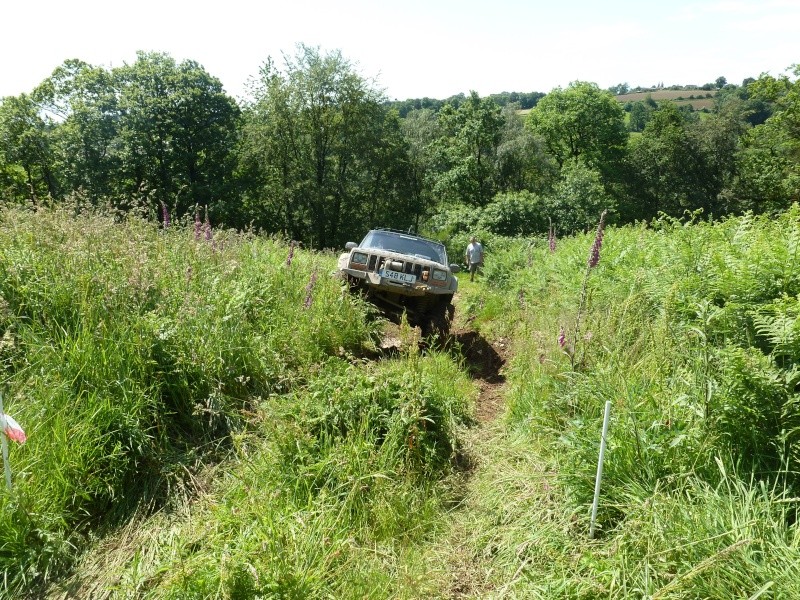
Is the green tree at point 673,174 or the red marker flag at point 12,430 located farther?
the green tree at point 673,174

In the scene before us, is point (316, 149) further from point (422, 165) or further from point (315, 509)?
point (315, 509)

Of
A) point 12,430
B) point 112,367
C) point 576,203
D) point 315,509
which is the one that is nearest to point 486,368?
point 315,509

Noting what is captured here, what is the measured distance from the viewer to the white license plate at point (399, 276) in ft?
21.6

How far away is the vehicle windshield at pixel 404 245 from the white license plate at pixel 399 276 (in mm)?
1056

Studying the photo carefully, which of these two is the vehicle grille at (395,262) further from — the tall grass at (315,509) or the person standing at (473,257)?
the person standing at (473,257)

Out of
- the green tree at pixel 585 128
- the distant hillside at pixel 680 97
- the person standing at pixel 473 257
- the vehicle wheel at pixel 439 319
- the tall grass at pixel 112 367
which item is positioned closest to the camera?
the tall grass at pixel 112 367

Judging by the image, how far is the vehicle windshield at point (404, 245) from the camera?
7.74 metres

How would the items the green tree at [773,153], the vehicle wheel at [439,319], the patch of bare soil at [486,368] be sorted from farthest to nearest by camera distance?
1. the green tree at [773,153]
2. the vehicle wheel at [439,319]
3. the patch of bare soil at [486,368]

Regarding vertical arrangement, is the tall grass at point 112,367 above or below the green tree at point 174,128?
below

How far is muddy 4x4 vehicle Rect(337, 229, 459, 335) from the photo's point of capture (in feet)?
21.6

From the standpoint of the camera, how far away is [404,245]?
25.9ft

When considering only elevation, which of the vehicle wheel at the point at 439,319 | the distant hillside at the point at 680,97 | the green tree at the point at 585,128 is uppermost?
the distant hillside at the point at 680,97

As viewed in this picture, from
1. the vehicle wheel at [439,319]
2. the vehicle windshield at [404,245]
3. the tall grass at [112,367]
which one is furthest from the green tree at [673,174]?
the tall grass at [112,367]

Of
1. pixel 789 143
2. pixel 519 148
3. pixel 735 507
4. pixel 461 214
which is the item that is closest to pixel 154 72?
pixel 461 214
